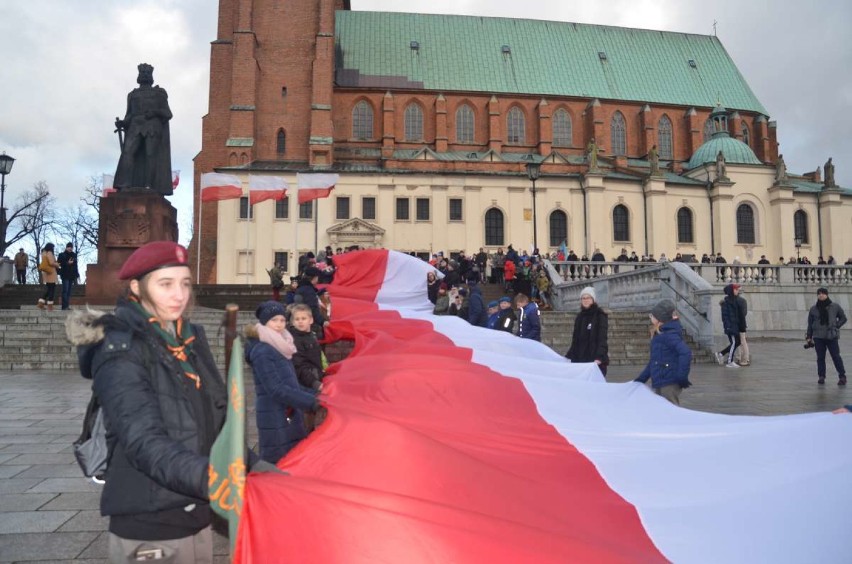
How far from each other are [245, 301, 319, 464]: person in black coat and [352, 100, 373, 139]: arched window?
45.6 m

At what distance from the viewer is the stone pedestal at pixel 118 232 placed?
15.8 metres

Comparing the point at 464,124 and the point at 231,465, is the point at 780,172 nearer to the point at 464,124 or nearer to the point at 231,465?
the point at 464,124

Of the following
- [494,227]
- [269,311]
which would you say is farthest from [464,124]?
[269,311]

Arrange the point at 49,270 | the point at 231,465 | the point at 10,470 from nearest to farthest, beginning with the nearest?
the point at 231,465 < the point at 10,470 < the point at 49,270

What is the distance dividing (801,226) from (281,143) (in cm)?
4032

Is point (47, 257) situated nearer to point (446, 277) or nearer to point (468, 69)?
point (446, 277)

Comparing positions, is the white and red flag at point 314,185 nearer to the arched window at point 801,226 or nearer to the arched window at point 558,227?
the arched window at point 558,227

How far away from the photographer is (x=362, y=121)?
49.2 meters

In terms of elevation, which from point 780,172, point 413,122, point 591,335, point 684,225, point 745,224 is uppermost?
point 413,122

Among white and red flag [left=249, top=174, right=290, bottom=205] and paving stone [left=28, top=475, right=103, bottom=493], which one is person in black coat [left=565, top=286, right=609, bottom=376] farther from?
white and red flag [left=249, top=174, right=290, bottom=205]

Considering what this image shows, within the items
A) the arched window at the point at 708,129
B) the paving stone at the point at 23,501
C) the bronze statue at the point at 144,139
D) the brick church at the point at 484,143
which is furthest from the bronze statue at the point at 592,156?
the paving stone at the point at 23,501

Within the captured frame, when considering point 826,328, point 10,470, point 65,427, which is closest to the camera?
point 10,470

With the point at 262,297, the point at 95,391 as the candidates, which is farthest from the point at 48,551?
the point at 262,297

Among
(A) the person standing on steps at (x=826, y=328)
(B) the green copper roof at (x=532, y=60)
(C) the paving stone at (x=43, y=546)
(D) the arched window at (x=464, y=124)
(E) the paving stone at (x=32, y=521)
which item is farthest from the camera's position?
(B) the green copper roof at (x=532, y=60)
